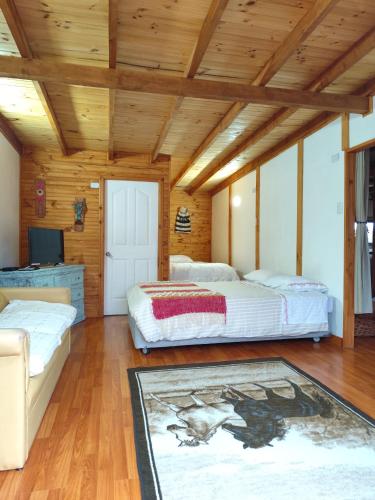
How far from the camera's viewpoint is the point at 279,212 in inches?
192

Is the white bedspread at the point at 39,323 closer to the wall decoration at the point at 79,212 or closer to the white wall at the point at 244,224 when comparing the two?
the wall decoration at the point at 79,212

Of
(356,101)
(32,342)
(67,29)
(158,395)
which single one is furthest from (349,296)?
(67,29)

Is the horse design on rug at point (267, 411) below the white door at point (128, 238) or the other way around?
below

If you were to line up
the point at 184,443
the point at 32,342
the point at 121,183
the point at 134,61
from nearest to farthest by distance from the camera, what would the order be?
the point at 184,443 → the point at 32,342 → the point at 134,61 → the point at 121,183

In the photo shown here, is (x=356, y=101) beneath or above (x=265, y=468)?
above

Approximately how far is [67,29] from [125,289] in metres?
3.63

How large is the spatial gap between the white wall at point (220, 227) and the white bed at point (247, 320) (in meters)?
3.40

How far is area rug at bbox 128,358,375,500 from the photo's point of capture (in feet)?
4.80

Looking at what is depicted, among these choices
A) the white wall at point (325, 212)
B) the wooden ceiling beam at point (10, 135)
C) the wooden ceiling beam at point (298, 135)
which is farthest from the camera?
the wooden ceiling beam at point (10, 135)

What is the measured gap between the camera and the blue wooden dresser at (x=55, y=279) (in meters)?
3.77

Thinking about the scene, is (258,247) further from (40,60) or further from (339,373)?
(40,60)

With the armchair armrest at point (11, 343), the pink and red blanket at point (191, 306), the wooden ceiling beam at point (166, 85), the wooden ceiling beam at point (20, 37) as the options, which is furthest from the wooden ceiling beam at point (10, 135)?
the armchair armrest at point (11, 343)

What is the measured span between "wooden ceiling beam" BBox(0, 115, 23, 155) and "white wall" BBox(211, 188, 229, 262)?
3955mm

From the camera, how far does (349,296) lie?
11.7 ft
